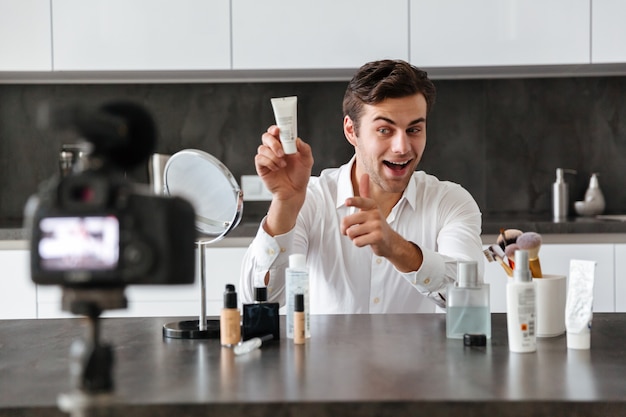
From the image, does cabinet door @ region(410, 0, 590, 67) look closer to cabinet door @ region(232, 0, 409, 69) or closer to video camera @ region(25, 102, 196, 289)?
cabinet door @ region(232, 0, 409, 69)

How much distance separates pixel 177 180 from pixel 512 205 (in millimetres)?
2251

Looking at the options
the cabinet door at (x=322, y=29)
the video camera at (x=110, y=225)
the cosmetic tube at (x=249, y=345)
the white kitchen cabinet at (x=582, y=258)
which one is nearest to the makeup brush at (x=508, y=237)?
the cosmetic tube at (x=249, y=345)

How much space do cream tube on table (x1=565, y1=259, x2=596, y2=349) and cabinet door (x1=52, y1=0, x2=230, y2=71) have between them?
6.82 feet

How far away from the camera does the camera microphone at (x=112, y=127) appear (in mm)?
712

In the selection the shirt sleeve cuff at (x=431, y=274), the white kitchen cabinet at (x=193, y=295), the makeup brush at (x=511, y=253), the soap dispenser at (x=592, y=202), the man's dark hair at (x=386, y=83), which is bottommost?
the white kitchen cabinet at (x=193, y=295)

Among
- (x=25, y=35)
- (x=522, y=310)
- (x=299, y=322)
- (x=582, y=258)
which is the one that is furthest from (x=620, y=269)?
(x=25, y=35)

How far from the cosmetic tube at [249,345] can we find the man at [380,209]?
44cm

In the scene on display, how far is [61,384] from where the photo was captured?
3.73 ft

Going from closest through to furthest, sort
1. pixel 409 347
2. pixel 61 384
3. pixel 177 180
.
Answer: pixel 61 384
pixel 409 347
pixel 177 180

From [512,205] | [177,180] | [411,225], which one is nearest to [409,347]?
[177,180]

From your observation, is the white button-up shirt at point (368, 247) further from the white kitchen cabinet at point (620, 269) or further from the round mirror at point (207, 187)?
the white kitchen cabinet at point (620, 269)

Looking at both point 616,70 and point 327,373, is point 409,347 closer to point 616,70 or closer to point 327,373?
point 327,373

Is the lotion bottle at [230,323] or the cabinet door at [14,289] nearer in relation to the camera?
the lotion bottle at [230,323]

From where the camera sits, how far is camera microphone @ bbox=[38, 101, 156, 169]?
28.0 inches
